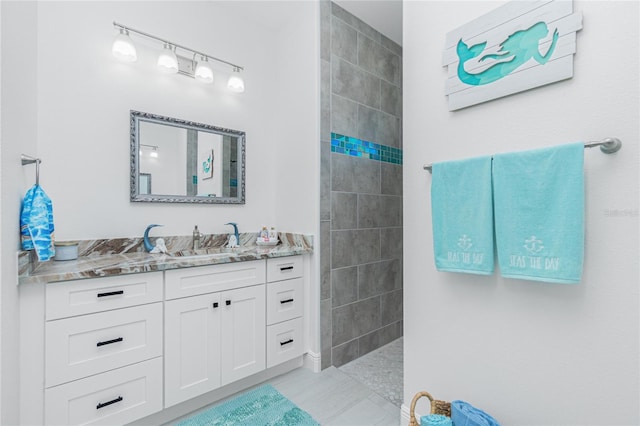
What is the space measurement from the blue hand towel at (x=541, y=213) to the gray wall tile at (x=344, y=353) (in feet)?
5.10

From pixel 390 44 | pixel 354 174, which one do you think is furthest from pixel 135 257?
pixel 390 44

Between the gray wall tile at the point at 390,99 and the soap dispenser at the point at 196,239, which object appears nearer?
the soap dispenser at the point at 196,239

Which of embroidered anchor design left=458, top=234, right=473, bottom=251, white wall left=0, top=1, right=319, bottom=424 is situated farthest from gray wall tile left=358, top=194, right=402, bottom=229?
embroidered anchor design left=458, top=234, right=473, bottom=251

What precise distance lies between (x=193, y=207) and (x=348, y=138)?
1336 mm

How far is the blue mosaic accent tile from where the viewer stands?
7.72 ft

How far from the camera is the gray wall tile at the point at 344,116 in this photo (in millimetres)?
2323

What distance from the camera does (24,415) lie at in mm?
1267

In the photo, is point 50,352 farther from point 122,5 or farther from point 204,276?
point 122,5

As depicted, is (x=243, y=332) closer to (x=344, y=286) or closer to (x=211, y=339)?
(x=211, y=339)

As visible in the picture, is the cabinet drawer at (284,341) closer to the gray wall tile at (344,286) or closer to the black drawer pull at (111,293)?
the gray wall tile at (344,286)

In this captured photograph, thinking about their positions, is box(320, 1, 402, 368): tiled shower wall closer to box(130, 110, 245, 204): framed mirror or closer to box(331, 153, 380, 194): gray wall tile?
box(331, 153, 380, 194): gray wall tile

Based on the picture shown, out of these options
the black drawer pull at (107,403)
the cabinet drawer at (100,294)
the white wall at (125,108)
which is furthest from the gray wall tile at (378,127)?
the black drawer pull at (107,403)

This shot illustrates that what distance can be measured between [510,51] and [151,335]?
215cm

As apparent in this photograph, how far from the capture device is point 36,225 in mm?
1389
